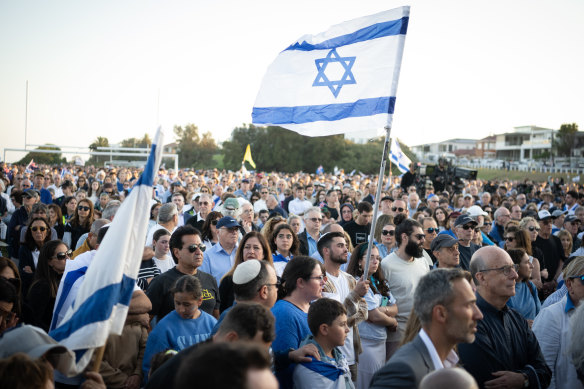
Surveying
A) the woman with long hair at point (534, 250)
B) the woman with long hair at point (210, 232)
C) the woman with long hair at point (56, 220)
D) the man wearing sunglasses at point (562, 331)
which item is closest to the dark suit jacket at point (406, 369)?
the man wearing sunglasses at point (562, 331)

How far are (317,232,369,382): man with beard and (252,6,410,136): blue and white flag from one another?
121 cm

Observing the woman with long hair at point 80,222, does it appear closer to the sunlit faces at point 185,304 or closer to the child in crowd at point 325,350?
the sunlit faces at point 185,304

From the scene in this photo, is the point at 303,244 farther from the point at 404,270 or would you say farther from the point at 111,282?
the point at 111,282

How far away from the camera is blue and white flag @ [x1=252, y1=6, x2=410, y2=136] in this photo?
492cm

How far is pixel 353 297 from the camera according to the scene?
4.21 metres

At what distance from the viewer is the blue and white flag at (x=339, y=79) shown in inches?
194


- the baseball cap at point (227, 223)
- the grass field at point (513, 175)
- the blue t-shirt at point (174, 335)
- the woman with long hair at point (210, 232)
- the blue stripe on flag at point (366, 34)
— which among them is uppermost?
the blue stripe on flag at point (366, 34)

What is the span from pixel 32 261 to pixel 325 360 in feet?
16.1

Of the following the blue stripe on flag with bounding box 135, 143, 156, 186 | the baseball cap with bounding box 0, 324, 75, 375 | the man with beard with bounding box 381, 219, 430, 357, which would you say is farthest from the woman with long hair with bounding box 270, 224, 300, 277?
the baseball cap with bounding box 0, 324, 75, 375

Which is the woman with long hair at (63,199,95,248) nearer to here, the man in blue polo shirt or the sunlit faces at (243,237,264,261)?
the man in blue polo shirt

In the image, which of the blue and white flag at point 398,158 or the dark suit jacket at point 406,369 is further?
the blue and white flag at point 398,158

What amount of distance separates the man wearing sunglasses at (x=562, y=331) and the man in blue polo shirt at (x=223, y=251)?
11.4ft

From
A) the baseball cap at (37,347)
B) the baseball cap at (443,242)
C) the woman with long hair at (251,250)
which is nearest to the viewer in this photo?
the baseball cap at (37,347)

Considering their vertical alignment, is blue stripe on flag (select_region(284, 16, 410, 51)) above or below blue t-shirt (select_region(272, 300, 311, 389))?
above
